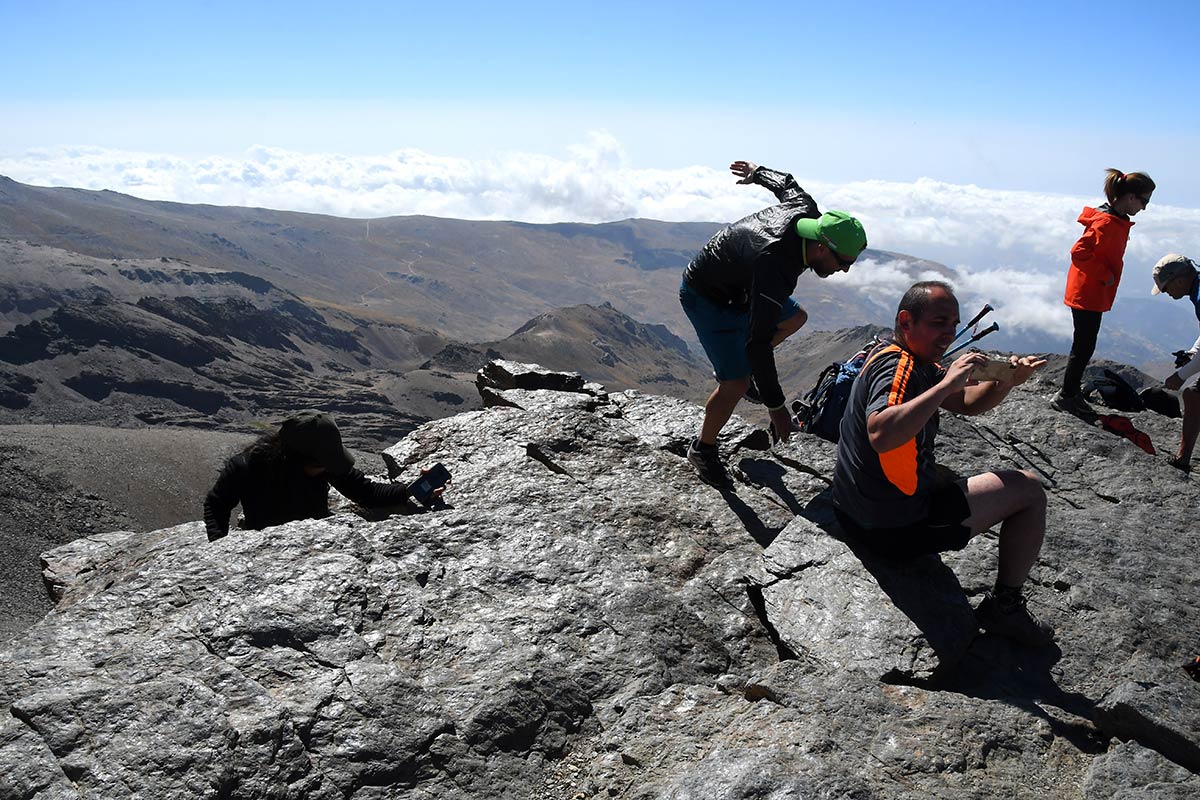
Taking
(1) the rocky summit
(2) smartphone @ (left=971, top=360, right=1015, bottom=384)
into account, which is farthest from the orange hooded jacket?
(2) smartphone @ (left=971, top=360, right=1015, bottom=384)

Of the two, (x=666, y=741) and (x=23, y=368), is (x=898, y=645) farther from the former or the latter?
(x=23, y=368)

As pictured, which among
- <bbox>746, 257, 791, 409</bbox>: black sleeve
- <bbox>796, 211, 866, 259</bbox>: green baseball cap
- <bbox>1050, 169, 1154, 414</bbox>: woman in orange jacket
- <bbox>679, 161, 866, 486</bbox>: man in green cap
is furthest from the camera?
<bbox>1050, 169, 1154, 414</bbox>: woman in orange jacket

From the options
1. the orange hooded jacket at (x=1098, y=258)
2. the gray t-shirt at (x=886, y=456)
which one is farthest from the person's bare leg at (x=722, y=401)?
the orange hooded jacket at (x=1098, y=258)

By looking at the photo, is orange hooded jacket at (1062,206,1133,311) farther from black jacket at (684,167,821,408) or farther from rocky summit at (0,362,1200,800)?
black jacket at (684,167,821,408)

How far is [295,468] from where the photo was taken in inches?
317

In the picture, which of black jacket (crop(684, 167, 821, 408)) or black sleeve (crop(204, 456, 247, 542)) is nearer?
black sleeve (crop(204, 456, 247, 542))

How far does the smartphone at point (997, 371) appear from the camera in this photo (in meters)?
6.39

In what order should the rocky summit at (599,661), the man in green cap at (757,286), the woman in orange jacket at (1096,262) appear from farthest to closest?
the woman in orange jacket at (1096,262), the man in green cap at (757,286), the rocky summit at (599,661)

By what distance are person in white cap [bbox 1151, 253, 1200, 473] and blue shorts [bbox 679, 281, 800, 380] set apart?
639 cm

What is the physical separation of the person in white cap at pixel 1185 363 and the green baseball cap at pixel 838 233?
611cm

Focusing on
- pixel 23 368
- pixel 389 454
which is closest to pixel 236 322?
pixel 23 368

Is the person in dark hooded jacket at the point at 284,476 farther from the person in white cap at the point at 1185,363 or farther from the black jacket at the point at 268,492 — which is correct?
the person in white cap at the point at 1185,363

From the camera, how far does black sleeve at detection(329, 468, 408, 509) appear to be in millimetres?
8281

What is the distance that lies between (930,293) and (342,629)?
5117 mm
